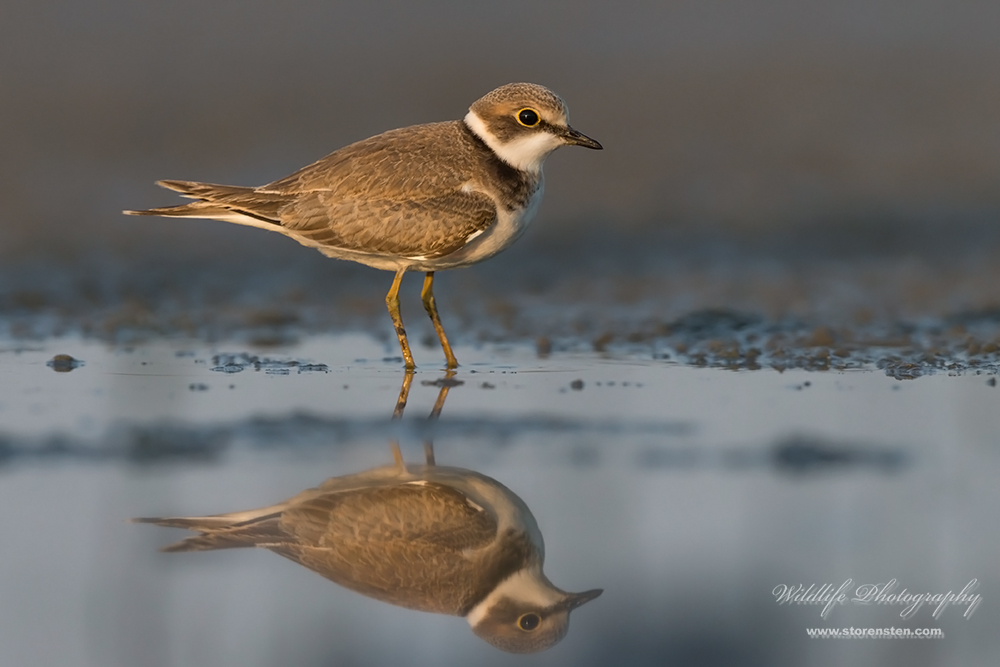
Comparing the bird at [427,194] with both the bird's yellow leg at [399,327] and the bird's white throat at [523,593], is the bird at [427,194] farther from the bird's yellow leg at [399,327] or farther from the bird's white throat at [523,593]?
the bird's white throat at [523,593]

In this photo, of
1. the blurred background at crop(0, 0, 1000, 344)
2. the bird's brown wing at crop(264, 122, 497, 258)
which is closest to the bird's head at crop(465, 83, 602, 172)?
the bird's brown wing at crop(264, 122, 497, 258)

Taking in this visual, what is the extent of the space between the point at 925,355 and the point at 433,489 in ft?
12.1

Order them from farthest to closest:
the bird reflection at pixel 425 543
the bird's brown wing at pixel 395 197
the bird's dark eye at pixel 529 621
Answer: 1. the bird's brown wing at pixel 395 197
2. the bird reflection at pixel 425 543
3. the bird's dark eye at pixel 529 621

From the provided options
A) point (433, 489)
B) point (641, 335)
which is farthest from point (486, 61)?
point (433, 489)

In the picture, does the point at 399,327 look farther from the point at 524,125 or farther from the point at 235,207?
the point at 524,125

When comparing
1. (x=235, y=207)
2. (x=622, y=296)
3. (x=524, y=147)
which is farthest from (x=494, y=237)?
(x=622, y=296)

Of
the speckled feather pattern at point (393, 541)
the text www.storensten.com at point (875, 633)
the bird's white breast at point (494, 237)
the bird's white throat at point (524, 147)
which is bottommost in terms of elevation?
the text www.storensten.com at point (875, 633)

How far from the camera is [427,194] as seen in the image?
7.54 m

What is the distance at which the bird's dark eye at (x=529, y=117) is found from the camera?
7.65 meters

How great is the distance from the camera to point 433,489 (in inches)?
205

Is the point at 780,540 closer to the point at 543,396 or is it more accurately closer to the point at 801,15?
the point at 543,396

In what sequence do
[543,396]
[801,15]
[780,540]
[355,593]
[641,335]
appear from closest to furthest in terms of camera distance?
1. [355,593]
2. [780,540]
3. [543,396]
4. [641,335]
5. [801,15]

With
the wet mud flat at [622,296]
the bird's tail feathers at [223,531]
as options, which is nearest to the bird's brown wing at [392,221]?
the wet mud flat at [622,296]

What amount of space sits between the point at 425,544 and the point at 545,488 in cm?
74
